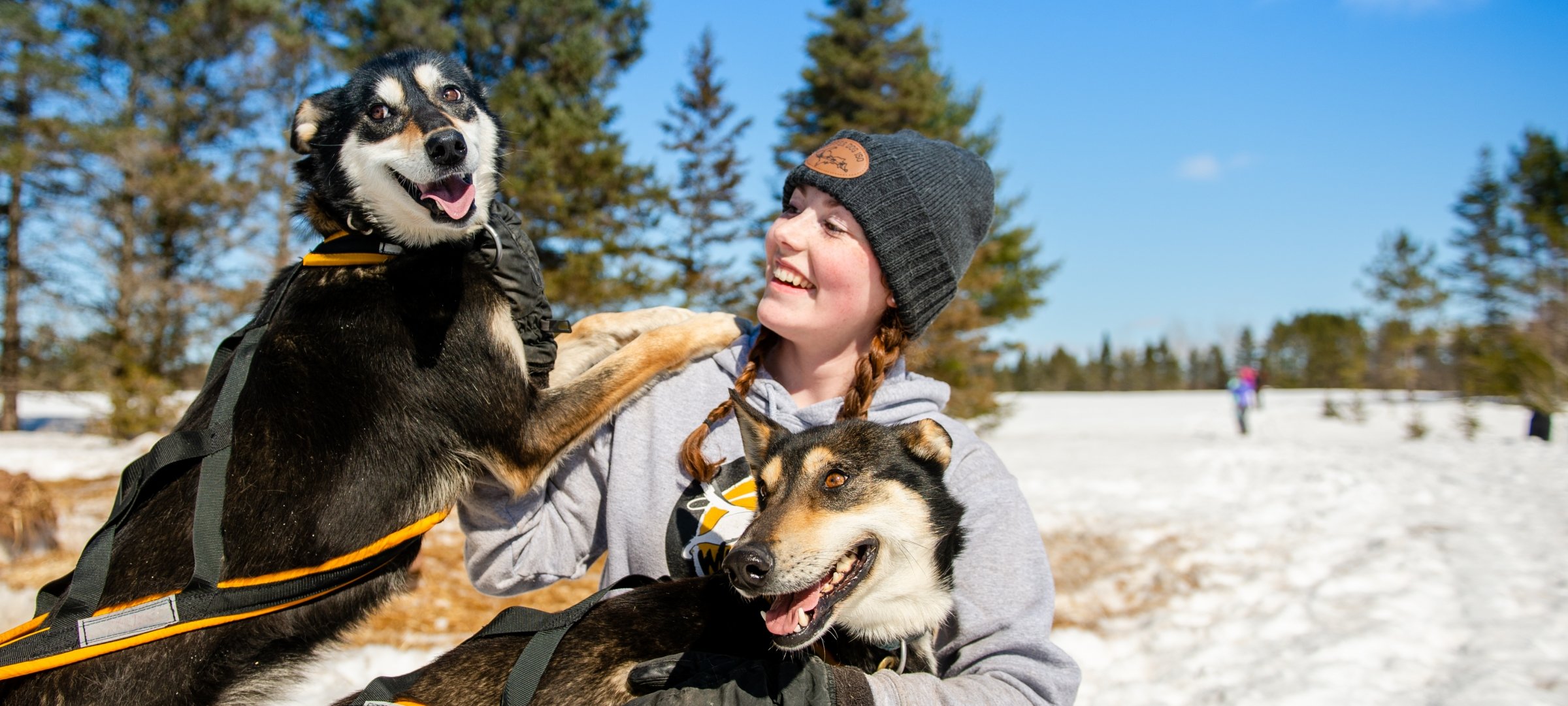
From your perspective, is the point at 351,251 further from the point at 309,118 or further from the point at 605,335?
the point at 605,335

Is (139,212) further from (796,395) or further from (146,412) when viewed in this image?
(796,395)

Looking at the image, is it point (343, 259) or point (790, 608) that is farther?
point (343, 259)

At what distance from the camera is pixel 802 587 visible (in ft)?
6.17

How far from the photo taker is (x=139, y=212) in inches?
745

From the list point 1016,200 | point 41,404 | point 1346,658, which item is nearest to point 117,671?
point 1346,658

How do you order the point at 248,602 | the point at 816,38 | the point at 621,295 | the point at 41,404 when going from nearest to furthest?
the point at 248,602
the point at 621,295
the point at 816,38
the point at 41,404

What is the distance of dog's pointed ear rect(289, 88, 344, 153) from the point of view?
2.86 m

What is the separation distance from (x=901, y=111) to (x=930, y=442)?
1700cm

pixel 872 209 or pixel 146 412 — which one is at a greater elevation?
pixel 872 209

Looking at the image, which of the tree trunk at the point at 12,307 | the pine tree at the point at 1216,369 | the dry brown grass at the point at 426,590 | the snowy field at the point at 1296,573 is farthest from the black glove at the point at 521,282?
the pine tree at the point at 1216,369

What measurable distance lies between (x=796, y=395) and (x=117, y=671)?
2019 mm

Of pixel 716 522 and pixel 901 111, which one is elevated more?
pixel 901 111

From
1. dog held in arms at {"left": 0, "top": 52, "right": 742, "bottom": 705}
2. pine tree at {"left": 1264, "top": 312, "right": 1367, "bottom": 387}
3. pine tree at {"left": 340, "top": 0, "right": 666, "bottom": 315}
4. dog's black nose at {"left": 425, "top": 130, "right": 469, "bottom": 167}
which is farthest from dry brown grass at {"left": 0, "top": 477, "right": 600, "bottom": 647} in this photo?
pine tree at {"left": 1264, "top": 312, "right": 1367, "bottom": 387}

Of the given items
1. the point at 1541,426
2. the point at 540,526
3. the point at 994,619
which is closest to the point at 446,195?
the point at 540,526
